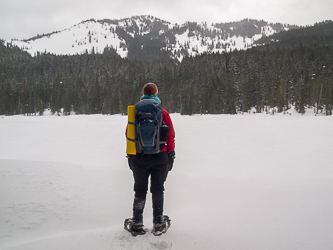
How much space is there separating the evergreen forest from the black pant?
60074 millimetres

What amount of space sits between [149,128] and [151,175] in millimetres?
806

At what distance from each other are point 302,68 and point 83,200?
87.8 metres

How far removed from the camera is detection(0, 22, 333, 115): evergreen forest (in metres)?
60.7

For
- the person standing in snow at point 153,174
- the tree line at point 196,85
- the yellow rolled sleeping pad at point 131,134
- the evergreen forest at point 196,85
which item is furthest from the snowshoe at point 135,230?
the evergreen forest at point 196,85

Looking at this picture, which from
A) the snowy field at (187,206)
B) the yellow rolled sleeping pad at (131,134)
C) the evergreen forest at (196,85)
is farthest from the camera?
the evergreen forest at (196,85)

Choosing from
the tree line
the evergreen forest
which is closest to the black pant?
the tree line

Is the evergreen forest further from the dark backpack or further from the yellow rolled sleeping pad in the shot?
the yellow rolled sleeping pad

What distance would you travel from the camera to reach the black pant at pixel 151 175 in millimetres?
3285

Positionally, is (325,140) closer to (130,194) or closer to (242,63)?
(130,194)

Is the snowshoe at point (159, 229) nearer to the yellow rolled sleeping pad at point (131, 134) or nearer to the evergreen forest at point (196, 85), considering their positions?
the yellow rolled sleeping pad at point (131, 134)

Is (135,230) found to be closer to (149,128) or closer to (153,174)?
(153,174)

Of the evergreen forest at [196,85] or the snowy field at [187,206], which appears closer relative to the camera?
the snowy field at [187,206]

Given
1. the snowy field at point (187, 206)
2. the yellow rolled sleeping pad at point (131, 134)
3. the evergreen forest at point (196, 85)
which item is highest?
the evergreen forest at point (196, 85)

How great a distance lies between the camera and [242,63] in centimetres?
8175
